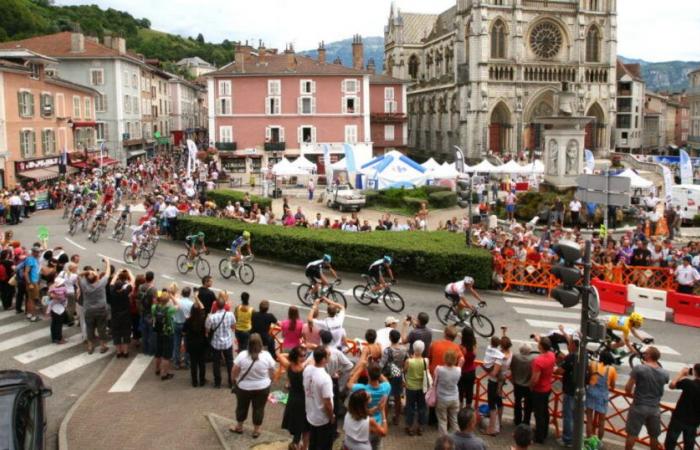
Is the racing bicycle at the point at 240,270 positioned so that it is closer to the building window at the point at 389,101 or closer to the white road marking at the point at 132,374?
the white road marking at the point at 132,374

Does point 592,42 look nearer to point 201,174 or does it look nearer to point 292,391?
point 201,174

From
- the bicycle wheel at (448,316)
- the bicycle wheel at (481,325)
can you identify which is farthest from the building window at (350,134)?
the bicycle wheel at (481,325)

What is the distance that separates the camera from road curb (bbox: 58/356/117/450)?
9.64 meters

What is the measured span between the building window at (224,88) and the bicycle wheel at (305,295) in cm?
4326

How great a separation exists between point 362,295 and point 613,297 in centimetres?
684

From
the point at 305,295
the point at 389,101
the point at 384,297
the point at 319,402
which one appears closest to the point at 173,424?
the point at 319,402

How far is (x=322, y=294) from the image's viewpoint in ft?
56.4

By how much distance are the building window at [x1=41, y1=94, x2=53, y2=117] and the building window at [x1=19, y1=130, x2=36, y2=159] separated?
2.44 metres

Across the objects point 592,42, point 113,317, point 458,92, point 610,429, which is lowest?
point 610,429

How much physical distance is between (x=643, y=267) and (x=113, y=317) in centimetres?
1446

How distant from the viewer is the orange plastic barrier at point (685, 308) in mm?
17141

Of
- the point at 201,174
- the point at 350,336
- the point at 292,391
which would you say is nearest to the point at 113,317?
the point at 350,336

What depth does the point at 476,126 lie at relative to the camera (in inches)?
2931

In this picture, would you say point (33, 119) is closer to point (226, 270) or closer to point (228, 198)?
point (228, 198)
